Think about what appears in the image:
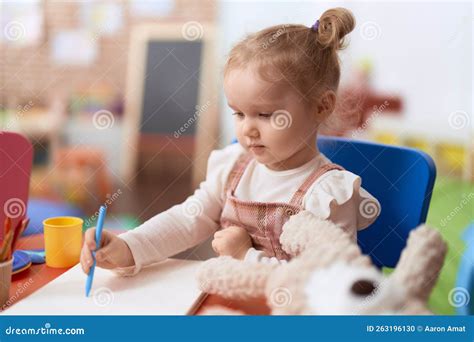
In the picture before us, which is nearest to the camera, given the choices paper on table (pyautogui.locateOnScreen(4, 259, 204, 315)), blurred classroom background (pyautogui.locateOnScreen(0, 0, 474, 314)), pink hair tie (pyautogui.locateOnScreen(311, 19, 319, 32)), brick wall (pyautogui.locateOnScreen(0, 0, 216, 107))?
paper on table (pyautogui.locateOnScreen(4, 259, 204, 315))

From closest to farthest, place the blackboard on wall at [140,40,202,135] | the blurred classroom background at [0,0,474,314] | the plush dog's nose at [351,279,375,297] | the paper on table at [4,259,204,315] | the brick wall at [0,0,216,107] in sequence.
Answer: the plush dog's nose at [351,279,375,297] < the paper on table at [4,259,204,315] < the blurred classroom background at [0,0,474,314] < the blackboard on wall at [140,40,202,135] < the brick wall at [0,0,216,107]

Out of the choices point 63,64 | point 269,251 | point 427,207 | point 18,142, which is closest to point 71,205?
point 18,142

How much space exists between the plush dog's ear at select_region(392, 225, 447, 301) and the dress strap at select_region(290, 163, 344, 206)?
22cm

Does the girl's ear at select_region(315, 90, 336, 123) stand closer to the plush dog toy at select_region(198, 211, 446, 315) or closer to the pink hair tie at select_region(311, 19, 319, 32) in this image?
the pink hair tie at select_region(311, 19, 319, 32)

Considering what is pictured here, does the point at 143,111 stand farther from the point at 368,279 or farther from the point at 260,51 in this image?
the point at 368,279

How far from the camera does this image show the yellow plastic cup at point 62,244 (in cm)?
73

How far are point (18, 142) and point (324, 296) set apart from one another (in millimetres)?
507

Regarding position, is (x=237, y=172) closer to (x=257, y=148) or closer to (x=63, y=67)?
(x=257, y=148)

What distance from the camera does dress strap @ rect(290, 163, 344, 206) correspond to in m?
0.74

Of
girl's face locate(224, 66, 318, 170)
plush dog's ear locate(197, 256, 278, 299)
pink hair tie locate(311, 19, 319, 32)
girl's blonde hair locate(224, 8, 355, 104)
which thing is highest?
pink hair tie locate(311, 19, 319, 32)

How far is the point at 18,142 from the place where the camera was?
2.53 ft

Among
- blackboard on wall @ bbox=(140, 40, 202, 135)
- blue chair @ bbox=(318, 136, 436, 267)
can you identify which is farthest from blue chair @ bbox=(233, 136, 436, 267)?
blackboard on wall @ bbox=(140, 40, 202, 135)

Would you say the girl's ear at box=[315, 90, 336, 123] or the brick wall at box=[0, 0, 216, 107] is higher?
the girl's ear at box=[315, 90, 336, 123]

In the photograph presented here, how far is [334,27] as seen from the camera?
699mm
